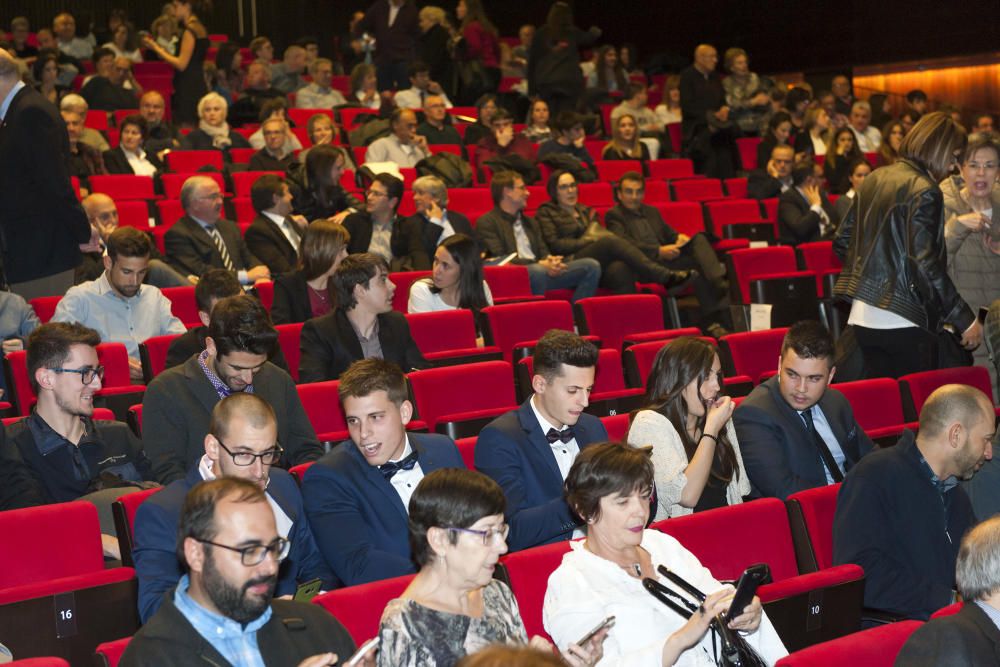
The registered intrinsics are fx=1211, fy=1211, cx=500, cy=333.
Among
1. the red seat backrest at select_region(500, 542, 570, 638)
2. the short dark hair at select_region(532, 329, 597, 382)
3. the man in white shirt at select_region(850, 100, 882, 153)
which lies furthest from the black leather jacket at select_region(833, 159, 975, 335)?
the man in white shirt at select_region(850, 100, 882, 153)

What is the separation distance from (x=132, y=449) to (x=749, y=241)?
5761 mm

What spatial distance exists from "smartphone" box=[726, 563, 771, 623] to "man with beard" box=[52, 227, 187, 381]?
131 inches

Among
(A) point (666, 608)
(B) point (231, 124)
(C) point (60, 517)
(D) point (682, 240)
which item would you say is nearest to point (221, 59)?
(B) point (231, 124)

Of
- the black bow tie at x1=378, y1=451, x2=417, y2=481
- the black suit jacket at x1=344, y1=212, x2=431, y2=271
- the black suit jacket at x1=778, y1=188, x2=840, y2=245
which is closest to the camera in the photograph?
the black bow tie at x1=378, y1=451, x2=417, y2=481

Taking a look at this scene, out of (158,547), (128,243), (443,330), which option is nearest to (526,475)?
(158,547)

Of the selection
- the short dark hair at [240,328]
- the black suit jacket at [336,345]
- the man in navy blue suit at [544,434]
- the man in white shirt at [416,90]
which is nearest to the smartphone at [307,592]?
the man in navy blue suit at [544,434]

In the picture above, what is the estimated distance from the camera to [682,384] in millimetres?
3814

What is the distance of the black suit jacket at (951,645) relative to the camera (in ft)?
7.88

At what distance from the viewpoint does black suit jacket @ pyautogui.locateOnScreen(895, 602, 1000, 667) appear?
2.40 metres

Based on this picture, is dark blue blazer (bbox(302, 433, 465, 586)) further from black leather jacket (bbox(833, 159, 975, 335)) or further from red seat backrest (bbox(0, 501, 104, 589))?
black leather jacket (bbox(833, 159, 975, 335))

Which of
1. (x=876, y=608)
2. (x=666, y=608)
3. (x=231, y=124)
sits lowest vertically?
(x=876, y=608)

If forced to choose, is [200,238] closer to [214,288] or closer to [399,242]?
[399,242]

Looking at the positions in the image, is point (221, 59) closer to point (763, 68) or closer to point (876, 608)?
point (763, 68)

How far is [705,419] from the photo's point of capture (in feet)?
12.6
